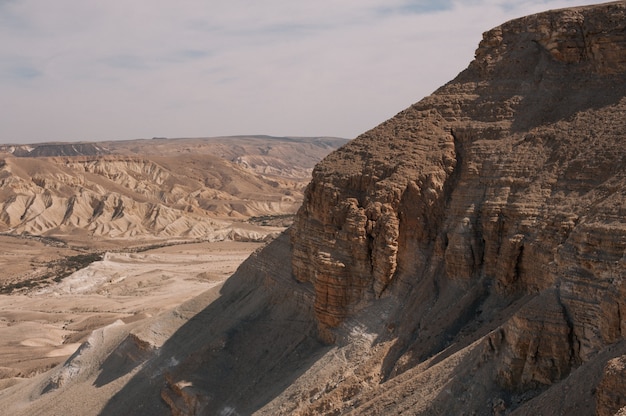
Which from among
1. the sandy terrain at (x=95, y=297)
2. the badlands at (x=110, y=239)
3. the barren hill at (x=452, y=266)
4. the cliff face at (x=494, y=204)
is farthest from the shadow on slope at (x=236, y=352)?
the sandy terrain at (x=95, y=297)

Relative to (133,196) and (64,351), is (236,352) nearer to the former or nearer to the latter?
(64,351)

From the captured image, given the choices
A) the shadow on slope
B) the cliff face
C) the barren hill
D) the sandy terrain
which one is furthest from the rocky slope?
the cliff face

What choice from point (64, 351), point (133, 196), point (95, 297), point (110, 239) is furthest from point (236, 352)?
point (133, 196)

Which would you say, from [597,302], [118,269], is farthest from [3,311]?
[597,302]

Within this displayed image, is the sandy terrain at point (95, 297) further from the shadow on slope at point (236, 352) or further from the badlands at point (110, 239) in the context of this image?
the shadow on slope at point (236, 352)

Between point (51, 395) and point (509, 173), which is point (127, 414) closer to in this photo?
point (51, 395)

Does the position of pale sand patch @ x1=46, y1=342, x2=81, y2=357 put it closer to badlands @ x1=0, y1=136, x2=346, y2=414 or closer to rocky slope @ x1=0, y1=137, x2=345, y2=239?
badlands @ x1=0, y1=136, x2=346, y2=414

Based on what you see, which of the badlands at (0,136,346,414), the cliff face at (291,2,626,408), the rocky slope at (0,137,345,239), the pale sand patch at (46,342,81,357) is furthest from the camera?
the rocky slope at (0,137,345,239)
